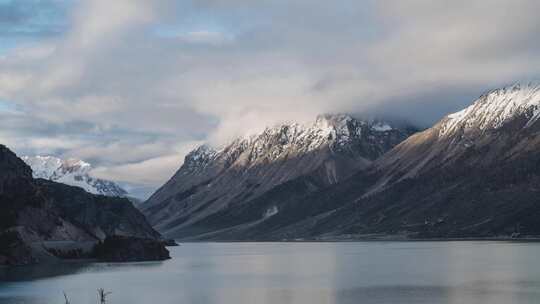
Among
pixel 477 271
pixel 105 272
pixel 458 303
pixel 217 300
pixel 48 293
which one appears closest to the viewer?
pixel 458 303

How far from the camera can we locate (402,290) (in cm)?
14212

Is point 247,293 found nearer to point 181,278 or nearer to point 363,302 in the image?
Answer: point 363,302

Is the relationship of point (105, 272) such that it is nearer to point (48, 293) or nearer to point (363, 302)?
point (48, 293)

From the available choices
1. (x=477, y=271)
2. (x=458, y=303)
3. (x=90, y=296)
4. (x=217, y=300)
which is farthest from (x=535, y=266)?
(x=90, y=296)

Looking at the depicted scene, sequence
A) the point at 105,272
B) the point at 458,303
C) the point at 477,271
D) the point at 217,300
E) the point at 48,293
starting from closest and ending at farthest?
the point at 458,303, the point at 217,300, the point at 48,293, the point at 477,271, the point at 105,272

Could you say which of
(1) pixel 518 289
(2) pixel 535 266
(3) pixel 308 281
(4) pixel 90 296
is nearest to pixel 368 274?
(3) pixel 308 281

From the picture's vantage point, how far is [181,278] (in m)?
179

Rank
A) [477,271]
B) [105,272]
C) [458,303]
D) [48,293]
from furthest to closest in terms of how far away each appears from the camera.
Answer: [105,272] → [477,271] → [48,293] → [458,303]

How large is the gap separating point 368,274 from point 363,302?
5392 cm

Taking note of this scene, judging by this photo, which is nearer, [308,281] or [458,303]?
[458,303]

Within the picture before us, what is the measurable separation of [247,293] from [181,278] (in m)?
37.0

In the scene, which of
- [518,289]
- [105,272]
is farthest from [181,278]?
[518,289]

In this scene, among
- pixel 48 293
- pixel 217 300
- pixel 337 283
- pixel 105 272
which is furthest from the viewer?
pixel 105 272

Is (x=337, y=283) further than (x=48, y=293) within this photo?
Yes
